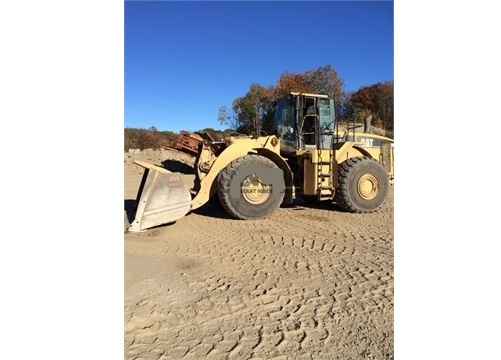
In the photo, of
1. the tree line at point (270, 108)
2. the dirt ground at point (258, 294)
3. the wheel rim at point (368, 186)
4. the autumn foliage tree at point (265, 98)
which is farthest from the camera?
the wheel rim at point (368, 186)

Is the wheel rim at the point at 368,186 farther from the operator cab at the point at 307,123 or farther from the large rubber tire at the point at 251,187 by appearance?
the large rubber tire at the point at 251,187

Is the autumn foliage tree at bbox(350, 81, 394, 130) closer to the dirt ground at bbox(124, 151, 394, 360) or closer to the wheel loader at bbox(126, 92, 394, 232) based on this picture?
the wheel loader at bbox(126, 92, 394, 232)

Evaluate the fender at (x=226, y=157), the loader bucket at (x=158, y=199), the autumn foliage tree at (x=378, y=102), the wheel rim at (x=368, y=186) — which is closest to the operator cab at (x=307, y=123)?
the fender at (x=226, y=157)

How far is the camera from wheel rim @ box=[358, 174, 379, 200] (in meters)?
4.74

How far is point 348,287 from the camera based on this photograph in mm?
2299

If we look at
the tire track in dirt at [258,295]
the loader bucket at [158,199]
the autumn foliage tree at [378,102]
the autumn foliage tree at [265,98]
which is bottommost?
the tire track in dirt at [258,295]

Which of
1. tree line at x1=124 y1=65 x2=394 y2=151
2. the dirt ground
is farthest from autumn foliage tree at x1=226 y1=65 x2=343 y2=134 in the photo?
the dirt ground

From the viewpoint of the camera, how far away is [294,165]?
15.7 ft

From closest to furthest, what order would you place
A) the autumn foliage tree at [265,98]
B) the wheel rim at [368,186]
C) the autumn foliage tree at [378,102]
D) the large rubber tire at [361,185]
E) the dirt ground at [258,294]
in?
the dirt ground at [258,294] < the autumn foliage tree at [378,102] < the autumn foliage tree at [265,98] < the large rubber tire at [361,185] < the wheel rim at [368,186]

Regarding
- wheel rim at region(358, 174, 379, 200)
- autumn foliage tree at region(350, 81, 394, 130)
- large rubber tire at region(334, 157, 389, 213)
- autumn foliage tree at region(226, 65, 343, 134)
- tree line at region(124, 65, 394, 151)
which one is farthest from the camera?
wheel rim at region(358, 174, 379, 200)

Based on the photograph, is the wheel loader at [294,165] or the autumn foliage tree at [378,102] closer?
the autumn foliage tree at [378,102]

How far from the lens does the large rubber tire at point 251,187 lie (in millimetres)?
4156
